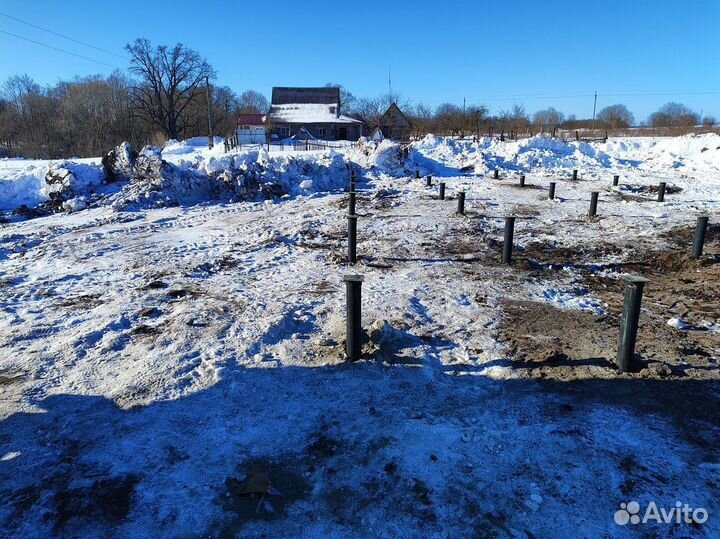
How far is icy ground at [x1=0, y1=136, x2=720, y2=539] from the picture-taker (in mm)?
3002

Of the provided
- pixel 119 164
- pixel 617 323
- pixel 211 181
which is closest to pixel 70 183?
pixel 119 164

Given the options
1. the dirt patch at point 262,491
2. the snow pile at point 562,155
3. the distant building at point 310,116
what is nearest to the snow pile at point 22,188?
the dirt patch at point 262,491

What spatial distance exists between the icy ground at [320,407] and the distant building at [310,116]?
49.3 m

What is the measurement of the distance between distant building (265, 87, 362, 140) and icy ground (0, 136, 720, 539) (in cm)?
4935

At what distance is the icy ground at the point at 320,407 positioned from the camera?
300cm

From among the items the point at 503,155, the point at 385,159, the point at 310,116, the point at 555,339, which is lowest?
the point at 555,339

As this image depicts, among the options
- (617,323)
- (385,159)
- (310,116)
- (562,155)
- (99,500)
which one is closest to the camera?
(99,500)

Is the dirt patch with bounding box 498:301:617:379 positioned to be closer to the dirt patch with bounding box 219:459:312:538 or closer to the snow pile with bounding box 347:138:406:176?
the dirt patch with bounding box 219:459:312:538

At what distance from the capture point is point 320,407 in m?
4.15

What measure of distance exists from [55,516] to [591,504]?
3413 millimetres

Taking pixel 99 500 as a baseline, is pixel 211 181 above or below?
above

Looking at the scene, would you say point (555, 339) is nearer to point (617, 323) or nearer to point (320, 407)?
point (617, 323)

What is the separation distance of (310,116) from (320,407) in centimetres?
5709

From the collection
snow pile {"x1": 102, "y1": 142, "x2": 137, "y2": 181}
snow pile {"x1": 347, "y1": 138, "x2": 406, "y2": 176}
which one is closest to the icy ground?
snow pile {"x1": 102, "y1": 142, "x2": 137, "y2": 181}
